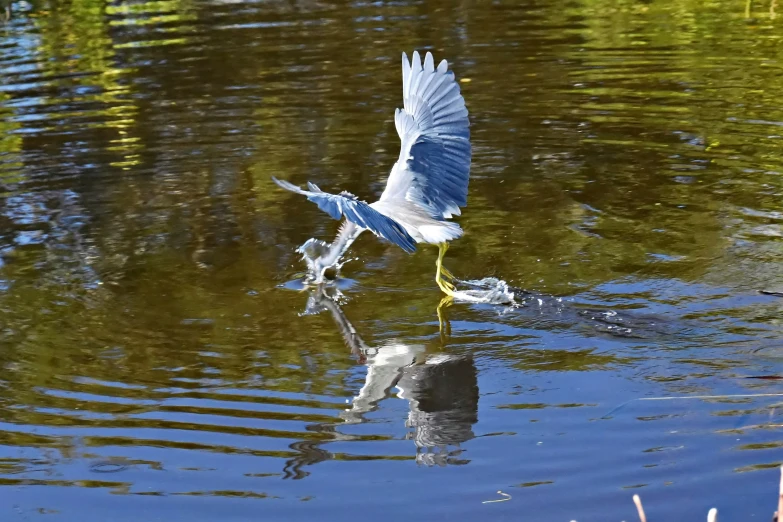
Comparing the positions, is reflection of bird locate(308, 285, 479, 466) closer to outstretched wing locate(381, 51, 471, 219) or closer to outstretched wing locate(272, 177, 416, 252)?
outstretched wing locate(272, 177, 416, 252)

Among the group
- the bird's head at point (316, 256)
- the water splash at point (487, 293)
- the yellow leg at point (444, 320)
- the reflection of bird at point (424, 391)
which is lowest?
the reflection of bird at point (424, 391)

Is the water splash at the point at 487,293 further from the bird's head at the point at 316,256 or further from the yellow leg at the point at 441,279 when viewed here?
the bird's head at the point at 316,256

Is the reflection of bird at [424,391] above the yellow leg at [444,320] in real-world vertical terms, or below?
below

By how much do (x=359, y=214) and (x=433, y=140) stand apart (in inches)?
48.0

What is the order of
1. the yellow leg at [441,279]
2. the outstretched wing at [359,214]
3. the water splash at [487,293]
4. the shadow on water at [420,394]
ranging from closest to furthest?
the shadow on water at [420,394]
the outstretched wing at [359,214]
the water splash at [487,293]
the yellow leg at [441,279]

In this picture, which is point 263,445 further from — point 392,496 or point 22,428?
point 22,428

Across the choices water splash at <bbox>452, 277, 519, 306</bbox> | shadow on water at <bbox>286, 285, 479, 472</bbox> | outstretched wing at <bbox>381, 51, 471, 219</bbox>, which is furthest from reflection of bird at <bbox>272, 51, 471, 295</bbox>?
shadow on water at <bbox>286, 285, 479, 472</bbox>

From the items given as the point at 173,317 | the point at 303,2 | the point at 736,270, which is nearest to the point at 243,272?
the point at 173,317

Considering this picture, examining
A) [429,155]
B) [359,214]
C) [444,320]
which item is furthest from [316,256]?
[359,214]

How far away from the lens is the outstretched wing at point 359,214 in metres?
4.20

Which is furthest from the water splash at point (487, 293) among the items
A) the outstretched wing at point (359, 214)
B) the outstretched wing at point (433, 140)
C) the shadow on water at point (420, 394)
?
the outstretched wing at point (359, 214)

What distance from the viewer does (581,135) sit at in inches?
305

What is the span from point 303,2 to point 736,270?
34.6 feet

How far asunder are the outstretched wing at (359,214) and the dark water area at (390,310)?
553mm
